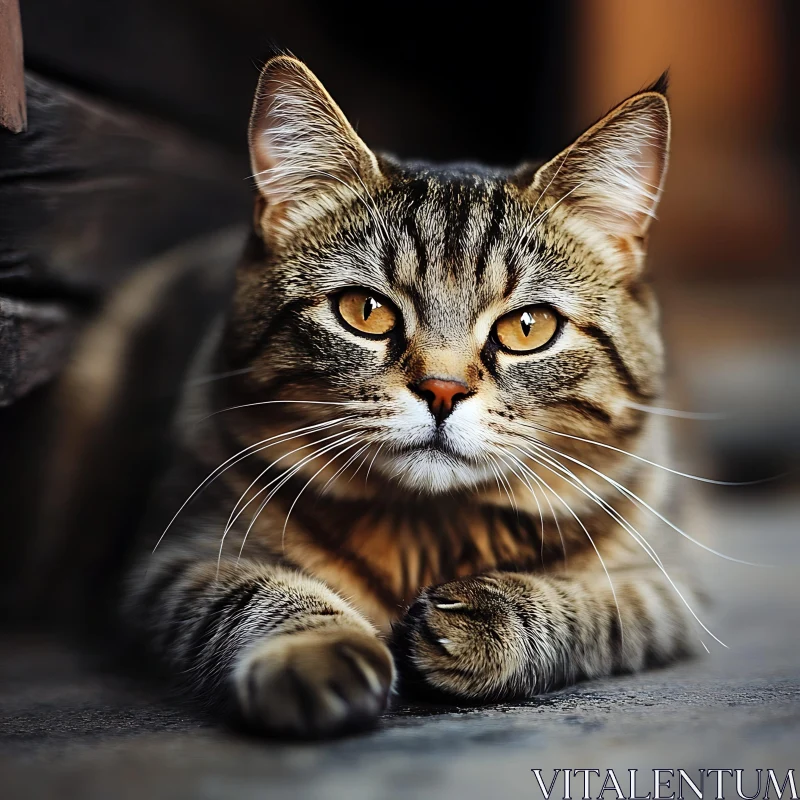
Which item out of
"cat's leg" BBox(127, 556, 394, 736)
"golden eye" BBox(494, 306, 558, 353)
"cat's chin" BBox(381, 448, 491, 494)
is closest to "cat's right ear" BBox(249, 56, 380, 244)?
"golden eye" BBox(494, 306, 558, 353)

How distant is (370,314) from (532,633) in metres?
0.47

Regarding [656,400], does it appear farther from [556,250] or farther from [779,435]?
[779,435]

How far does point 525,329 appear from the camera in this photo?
119 cm

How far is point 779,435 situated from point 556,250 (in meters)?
1.86

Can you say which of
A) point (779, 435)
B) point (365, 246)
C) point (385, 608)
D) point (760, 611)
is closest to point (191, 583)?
point (385, 608)

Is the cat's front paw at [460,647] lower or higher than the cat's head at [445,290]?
lower

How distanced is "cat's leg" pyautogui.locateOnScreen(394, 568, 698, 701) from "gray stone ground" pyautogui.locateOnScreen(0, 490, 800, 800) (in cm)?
3

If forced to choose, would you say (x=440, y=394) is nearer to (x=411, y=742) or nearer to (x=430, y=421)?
(x=430, y=421)

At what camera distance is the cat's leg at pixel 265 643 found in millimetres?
876

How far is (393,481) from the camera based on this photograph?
3.85ft

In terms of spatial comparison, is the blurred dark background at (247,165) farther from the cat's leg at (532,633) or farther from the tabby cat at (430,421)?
the cat's leg at (532,633)

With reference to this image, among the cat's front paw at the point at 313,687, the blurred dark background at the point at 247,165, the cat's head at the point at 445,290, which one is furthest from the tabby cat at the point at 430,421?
the blurred dark background at the point at 247,165

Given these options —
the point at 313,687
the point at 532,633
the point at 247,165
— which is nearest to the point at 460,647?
the point at 532,633

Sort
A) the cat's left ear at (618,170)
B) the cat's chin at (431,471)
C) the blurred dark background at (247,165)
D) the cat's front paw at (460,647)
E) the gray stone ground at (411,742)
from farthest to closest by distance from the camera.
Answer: the blurred dark background at (247,165) < the cat's left ear at (618,170) < the cat's chin at (431,471) < the cat's front paw at (460,647) < the gray stone ground at (411,742)
